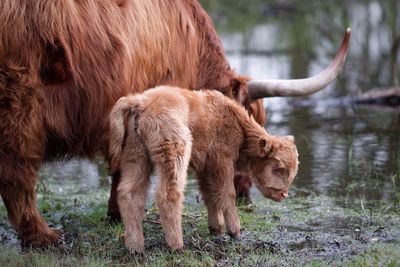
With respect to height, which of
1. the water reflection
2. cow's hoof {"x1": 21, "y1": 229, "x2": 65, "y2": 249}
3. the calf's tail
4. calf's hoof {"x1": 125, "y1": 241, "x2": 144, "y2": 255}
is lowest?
the water reflection

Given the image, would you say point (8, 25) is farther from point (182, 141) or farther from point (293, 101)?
point (293, 101)

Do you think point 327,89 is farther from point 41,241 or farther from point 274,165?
point 41,241

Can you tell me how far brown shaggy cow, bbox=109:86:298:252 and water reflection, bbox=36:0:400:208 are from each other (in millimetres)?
1630

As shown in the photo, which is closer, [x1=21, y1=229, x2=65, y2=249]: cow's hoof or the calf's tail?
the calf's tail

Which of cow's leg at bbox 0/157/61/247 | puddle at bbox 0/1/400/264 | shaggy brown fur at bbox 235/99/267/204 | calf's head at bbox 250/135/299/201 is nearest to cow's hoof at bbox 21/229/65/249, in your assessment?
cow's leg at bbox 0/157/61/247

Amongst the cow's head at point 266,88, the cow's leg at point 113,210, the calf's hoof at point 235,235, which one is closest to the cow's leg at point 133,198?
the calf's hoof at point 235,235

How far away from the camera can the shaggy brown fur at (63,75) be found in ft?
18.6

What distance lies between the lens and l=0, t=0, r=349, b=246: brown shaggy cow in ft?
18.7

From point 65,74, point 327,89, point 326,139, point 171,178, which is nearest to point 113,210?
point 65,74

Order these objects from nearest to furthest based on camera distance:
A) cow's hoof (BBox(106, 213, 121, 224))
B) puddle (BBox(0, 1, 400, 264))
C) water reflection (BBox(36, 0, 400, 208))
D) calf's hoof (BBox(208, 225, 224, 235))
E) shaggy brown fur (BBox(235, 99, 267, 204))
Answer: calf's hoof (BBox(208, 225, 224, 235)) → puddle (BBox(0, 1, 400, 264)) → cow's hoof (BBox(106, 213, 121, 224)) → shaggy brown fur (BBox(235, 99, 267, 204)) → water reflection (BBox(36, 0, 400, 208))

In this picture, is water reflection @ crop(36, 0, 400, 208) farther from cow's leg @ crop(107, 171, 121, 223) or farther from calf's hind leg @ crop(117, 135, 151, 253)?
A: calf's hind leg @ crop(117, 135, 151, 253)

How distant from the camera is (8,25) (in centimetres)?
568

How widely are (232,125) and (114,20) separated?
3.55ft

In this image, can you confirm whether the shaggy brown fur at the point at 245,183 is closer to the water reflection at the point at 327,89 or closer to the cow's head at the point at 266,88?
the cow's head at the point at 266,88
